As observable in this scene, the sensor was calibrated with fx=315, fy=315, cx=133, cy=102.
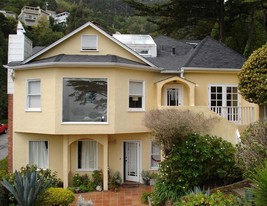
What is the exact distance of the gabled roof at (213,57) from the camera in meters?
19.5

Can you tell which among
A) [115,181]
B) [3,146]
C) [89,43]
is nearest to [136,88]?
[89,43]

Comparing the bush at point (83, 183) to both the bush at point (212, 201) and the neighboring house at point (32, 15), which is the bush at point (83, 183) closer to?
the bush at point (212, 201)

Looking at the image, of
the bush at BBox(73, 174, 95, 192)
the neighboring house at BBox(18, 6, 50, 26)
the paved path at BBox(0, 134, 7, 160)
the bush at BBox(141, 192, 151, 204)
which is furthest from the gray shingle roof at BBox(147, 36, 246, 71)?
the neighboring house at BBox(18, 6, 50, 26)

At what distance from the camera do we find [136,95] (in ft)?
59.4

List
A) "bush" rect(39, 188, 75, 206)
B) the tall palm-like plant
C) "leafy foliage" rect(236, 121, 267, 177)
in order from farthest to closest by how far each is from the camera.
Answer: "bush" rect(39, 188, 75, 206), the tall palm-like plant, "leafy foliage" rect(236, 121, 267, 177)

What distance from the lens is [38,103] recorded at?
17.7 m

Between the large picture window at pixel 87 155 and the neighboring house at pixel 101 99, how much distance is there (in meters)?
0.06

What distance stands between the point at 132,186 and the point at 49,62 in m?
8.29

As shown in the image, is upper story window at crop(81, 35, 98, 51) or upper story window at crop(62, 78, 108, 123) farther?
upper story window at crop(81, 35, 98, 51)

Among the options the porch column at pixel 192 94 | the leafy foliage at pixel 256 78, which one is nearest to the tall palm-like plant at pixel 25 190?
the porch column at pixel 192 94

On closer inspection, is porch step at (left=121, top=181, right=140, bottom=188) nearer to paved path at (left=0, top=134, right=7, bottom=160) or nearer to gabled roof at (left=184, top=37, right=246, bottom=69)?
gabled roof at (left=184, top=37, right=246, bottom=69)

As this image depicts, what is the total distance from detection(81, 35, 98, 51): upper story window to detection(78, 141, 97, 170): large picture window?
18.2 feet

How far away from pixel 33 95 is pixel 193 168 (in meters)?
9.74

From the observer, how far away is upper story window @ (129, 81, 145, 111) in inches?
709
